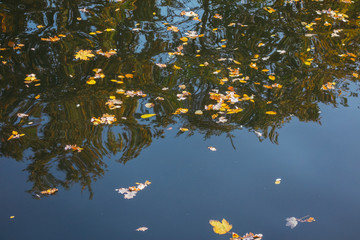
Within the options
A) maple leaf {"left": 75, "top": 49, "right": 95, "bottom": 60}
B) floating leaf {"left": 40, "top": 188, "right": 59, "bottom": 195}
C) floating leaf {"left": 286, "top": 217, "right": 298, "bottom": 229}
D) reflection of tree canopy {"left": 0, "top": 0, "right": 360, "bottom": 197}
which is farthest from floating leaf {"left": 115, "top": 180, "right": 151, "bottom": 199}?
maple leaf {"left": 75, "top": 49, "right": 95, "bottom": 60}

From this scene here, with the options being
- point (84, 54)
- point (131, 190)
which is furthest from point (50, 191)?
point (84, 54)

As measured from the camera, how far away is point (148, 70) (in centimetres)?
495

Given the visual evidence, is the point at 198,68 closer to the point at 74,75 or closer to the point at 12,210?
the point at 74,75

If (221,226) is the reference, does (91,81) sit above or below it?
above

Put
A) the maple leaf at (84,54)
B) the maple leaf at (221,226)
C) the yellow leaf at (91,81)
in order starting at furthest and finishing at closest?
the maple leaf at (84,54) < the yellow leaf at (91,81) < the maple leaf at (221,226)

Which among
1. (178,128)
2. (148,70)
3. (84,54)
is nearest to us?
(178,128)

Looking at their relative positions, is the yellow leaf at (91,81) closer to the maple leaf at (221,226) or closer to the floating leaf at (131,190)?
the floating leaf at (131,190)

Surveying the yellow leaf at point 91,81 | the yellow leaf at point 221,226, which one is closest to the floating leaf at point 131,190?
the yellow leaf at point 221,226

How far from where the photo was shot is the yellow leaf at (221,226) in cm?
273

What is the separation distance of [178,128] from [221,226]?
1.41m

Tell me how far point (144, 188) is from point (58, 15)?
495 cm

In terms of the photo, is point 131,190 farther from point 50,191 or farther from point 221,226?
point 221,226

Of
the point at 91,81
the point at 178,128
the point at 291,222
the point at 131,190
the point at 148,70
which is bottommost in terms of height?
the point at 291,222

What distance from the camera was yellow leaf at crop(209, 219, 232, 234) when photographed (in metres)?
2.73
